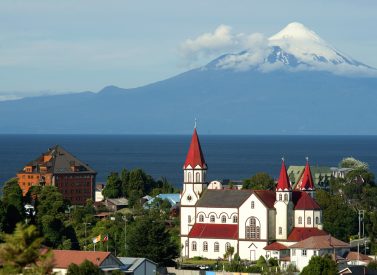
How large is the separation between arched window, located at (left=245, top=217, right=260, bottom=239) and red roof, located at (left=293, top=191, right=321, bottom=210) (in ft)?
9.47

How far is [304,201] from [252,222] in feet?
12.4

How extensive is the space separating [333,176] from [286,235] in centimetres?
4287

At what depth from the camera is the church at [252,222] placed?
8056 centimetres

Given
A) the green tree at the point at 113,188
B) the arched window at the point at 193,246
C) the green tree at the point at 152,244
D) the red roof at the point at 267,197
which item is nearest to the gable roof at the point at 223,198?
the red roof at the point at 267,197

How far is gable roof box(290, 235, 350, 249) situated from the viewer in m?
73.1

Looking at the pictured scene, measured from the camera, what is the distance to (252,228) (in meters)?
81.3

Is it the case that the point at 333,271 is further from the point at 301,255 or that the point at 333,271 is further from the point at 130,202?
the point at 130,202

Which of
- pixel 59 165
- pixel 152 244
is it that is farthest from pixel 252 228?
pixel 59 165

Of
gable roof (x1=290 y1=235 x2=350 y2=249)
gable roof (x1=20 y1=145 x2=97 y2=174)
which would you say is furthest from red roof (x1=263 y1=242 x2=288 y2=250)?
gable roof (x1=20 y1=145 x2=97 y2=174)

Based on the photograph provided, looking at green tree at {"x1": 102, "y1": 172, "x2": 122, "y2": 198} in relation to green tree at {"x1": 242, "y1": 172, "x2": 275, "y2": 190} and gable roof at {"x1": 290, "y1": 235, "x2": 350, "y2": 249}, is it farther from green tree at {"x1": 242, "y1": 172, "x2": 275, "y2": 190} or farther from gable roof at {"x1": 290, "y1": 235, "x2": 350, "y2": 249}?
gable roof at {"x1": 290, "y1": 235, "x2": 350, "y2": 249}

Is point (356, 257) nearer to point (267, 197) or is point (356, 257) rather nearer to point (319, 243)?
point (319, 243)

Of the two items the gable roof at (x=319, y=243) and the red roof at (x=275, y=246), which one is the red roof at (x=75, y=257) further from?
the red roof at (x=275, y=246)

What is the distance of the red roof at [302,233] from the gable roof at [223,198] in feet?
13.4

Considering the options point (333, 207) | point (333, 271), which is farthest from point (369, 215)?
point (333, 271)
